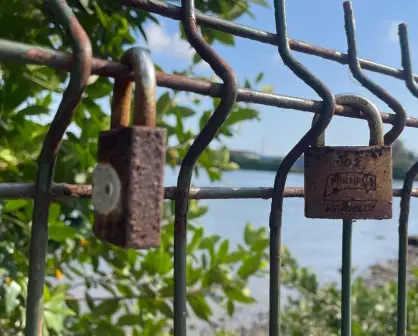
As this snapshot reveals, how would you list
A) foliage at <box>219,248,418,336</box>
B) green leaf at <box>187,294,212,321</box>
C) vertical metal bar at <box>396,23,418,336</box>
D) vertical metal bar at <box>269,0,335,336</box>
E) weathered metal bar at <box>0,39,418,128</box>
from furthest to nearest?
foliage at <box>219,248,418,336</box> → green leaf at <box>187,294,212,321</box> → vertical metal bar at <box>396,23,418,336</box> → vertical metal bar at <box>269,0,335,336</box> → weathered metal bar at <box>0,39,418,128</box>

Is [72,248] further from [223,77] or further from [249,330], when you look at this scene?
[249,330]

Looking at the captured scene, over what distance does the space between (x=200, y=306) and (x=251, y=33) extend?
31.8 inches

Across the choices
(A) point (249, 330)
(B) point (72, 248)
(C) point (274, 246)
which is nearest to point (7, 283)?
(B) point (72, 248)

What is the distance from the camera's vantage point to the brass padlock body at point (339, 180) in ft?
2.13

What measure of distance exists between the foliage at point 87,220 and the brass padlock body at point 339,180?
0.45 meters

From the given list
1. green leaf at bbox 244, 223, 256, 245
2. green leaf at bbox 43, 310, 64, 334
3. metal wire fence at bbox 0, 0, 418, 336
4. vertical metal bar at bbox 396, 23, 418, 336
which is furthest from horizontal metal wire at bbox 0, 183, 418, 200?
green leaf at bbox 244, 223, 256, 245

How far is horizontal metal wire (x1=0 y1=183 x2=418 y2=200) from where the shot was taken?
1.47 feet

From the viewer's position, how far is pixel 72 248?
1296 mm

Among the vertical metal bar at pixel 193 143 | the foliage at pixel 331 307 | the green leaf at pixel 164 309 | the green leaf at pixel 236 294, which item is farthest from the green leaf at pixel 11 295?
the foliage at pixel 331 307

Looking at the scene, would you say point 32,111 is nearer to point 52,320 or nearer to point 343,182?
point 52,320

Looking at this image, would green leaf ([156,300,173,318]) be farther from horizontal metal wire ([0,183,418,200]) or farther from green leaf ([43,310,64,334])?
horizontal metal wire ([0,183,418,200])

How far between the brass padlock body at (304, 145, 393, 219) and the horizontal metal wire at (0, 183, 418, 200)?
5 centimetres

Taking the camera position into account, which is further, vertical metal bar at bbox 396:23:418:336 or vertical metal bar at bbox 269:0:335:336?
vertical metal bar at bbox 396:23:418:336

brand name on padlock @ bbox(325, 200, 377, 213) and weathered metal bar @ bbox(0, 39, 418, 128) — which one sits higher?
weathered metal bar @ bbox(0, 39, 418, 128)
